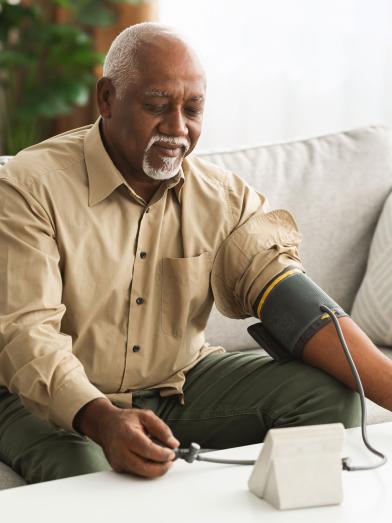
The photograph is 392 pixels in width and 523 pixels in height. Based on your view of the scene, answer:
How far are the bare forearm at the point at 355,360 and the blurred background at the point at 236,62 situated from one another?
188 centimetres

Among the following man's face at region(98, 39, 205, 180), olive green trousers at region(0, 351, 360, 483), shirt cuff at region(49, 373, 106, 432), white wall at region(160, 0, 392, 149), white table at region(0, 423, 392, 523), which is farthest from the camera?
white wall at region(160, 0, 392, 149)

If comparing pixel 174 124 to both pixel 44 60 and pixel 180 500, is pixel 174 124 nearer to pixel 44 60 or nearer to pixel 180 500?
pixel 180 500

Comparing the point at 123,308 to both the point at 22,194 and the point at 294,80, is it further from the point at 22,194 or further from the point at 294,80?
the point at 294,80

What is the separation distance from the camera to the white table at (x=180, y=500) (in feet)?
3.48

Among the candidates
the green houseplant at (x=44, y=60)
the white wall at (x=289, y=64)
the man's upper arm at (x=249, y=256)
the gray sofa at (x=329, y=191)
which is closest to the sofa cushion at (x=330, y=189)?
the gray sofa at (x=329, y=191)

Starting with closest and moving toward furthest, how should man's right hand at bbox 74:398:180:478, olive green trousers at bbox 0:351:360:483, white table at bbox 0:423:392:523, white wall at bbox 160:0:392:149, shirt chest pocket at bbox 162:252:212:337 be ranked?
white table at bbox 0:423:392:523, man's right hand at bbox 74:398:180:478, olive green trousers at bbox 0:351:360:483, shirt chest pocket at bbox 162:252:212:337, white wall at bbox 160:0:392:149

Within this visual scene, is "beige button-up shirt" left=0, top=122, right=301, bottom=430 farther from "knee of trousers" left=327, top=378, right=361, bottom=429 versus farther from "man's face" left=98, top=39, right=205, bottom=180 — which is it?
"knee of trousers" left=327, top=378, right=361, bottom=429

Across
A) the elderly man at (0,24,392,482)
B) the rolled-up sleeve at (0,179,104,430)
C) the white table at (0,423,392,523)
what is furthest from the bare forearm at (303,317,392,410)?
the rolled-up sleeve at (0,179,104,430)

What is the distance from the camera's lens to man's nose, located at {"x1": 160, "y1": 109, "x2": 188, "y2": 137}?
1544mm

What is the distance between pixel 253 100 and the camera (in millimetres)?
3828

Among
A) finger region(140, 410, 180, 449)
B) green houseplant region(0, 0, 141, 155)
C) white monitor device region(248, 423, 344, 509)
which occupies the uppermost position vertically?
white monitor device region(248, 423, 344, 509)

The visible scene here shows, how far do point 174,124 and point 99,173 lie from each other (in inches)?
6.8

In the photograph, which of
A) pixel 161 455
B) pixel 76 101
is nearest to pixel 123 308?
pixel 161 455

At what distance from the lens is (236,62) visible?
12.5ft
